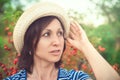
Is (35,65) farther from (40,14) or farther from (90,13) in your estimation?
(90,13)

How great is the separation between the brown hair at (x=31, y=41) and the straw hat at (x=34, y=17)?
0.02m

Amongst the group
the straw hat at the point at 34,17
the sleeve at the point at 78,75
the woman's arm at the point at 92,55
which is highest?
the straw hat at the point at 34,17

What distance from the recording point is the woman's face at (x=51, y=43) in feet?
5.00

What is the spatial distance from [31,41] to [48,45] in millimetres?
87

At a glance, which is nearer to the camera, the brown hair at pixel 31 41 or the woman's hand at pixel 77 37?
the brown hair at pixel 31 41

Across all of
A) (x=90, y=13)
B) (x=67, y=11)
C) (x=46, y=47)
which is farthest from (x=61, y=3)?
(x=46, y=47)

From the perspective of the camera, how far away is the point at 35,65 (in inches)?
63.3

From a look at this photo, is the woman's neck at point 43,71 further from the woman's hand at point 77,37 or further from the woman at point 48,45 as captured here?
the woman's hand at point 77,37

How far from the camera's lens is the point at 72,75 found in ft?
5.19

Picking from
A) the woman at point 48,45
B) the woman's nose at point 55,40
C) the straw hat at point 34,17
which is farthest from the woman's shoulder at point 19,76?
the woman's nose at point 55,40

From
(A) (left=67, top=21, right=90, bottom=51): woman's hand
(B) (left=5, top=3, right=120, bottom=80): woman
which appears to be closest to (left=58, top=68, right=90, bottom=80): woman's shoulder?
(B) (left=5, top=3, right=120, bottom=80): woman

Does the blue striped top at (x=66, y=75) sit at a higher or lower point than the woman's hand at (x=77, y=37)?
lower

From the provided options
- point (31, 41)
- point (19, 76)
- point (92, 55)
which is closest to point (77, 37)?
point (92, 55)

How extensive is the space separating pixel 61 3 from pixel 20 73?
46 cm
